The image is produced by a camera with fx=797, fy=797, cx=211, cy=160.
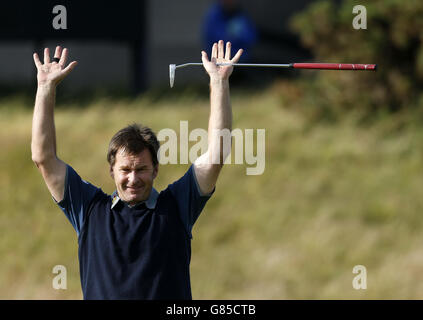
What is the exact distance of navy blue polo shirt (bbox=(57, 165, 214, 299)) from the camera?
3.95 m

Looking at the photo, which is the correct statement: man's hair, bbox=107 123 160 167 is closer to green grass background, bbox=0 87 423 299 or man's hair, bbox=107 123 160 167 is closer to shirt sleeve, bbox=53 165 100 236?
shirt sleeve, bbox=53 165 100 236

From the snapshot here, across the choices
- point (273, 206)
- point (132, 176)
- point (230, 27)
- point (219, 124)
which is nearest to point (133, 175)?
point (132, 176)

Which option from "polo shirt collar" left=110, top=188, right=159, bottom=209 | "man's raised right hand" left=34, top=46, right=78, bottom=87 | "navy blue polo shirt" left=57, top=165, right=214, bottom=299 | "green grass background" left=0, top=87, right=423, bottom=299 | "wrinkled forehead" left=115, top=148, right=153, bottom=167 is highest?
"green grass background" left=0, top=87, right=423, bottom=299

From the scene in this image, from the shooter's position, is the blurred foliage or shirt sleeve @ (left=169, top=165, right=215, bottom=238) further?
the blurred foliage

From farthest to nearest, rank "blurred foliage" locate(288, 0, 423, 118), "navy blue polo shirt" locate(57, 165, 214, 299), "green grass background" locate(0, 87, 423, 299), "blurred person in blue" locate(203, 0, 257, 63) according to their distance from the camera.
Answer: "blurred person in blue" locate(203, 0, 257, 63)
"blurred foliage" locate(288, 0, 423, 118)
"green grass background" locate(0, 87, 423, 299)
"navy blue polo shirt" locate(57, 165, 214, 299)

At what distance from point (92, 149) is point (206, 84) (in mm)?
3317

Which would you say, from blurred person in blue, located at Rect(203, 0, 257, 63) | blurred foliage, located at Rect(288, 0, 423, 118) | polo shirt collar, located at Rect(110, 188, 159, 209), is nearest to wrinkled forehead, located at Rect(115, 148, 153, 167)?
polo shirt collar, located at Rect(110, 188, 159, 209)

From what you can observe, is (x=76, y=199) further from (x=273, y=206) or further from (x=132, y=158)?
(x=273, y=206)

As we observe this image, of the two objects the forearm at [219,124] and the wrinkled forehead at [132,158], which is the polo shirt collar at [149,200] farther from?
the forearm at [219,124]

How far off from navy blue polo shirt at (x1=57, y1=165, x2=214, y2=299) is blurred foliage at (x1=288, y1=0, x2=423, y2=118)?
10717 mm

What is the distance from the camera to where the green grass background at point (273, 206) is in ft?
42.3

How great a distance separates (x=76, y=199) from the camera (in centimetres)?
413

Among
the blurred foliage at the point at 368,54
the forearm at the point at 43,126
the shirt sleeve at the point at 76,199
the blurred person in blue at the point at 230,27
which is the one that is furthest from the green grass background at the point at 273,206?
the forearm at the point at 43,126

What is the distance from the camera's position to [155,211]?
4074mm
